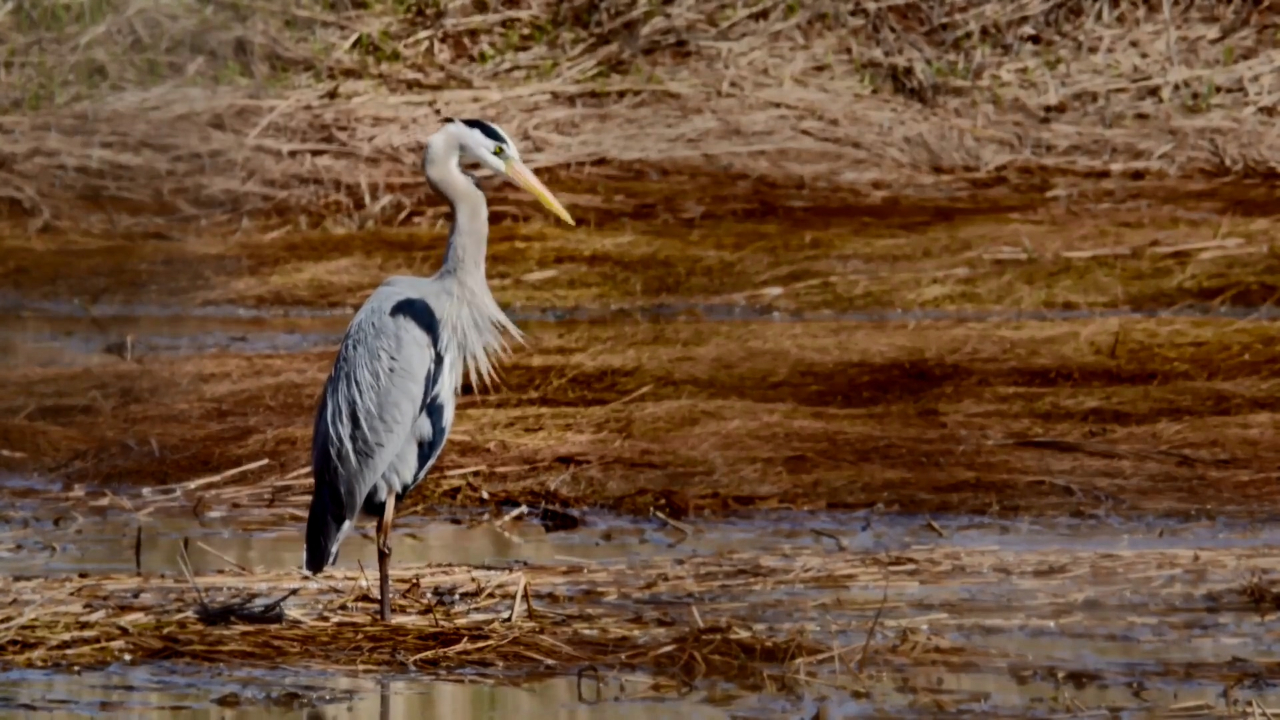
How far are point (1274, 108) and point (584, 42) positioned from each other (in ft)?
17.7

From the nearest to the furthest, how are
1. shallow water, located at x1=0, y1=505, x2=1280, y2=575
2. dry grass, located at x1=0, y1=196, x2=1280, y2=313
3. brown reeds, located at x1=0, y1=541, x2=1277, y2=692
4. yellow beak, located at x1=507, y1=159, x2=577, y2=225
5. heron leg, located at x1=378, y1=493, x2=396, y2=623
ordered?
brown reeds, located at x1=0, y1=541, x2=1277, y2=692, heron leg, located at x1=378, y1=493, x2=396, y2=623, yellow beak, located at x1=507, y1=159, x2=577, y2=225, shallow water, located at x1=0, y1=505, x2=1280, y2=575, dry grass, located at x1=0, y1=196, x2=1280, y2=313

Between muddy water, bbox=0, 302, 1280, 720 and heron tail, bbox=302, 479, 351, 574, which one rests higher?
heron tail, bbox=302, 479, 351, 574

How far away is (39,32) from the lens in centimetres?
1984

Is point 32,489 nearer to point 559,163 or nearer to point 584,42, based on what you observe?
point 559,163

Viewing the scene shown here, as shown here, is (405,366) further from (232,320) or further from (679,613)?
(232,320)


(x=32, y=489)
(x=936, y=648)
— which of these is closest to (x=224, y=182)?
(x=32, y=489)

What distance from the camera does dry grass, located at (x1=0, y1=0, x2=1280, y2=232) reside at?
18359mm

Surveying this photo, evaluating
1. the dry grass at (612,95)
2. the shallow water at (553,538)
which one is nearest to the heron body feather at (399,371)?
A: the shallow water at (553,538)

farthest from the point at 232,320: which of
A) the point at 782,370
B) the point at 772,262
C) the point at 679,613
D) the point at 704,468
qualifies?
the point at 679,613

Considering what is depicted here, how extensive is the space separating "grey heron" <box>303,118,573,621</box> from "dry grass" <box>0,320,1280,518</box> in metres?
2.08

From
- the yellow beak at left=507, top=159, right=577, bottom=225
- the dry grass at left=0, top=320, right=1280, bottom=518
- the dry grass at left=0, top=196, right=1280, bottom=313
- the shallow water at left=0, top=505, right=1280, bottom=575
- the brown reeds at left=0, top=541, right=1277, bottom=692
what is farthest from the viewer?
the dry grass at left=0, top=196, right=1280, bottom=313

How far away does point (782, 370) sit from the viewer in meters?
13.8

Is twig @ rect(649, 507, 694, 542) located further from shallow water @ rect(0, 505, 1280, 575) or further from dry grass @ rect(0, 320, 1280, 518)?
dry grass @ rect(0, 320, 1280, 518)

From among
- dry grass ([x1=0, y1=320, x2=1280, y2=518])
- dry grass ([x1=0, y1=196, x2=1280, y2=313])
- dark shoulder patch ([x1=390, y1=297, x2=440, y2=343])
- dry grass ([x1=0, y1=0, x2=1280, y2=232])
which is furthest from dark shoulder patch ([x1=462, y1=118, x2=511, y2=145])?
dry grass ([x1=0, y1=0, x2=1280, y2=232])
